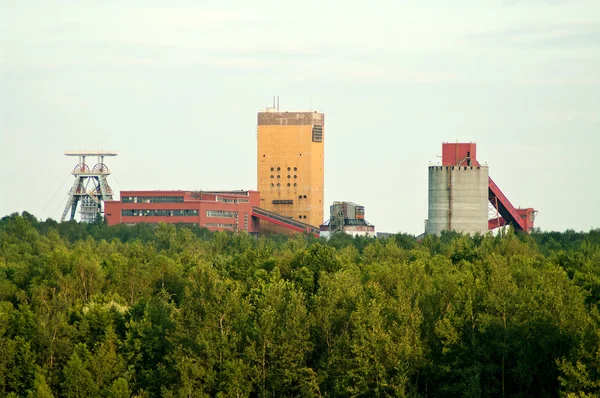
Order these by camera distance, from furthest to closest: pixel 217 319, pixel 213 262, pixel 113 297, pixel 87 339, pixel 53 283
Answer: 1. pixel 213 262
2. pixel 53 283
3. pixel 113 297
4. pixel 87 339
5. pixel 217 319

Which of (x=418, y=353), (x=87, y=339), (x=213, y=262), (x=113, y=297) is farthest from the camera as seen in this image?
(x=213, y=262)

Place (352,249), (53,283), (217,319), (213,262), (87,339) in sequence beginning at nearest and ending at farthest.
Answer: (217,319) < (87,339) < (53,283) < (213,262) < (352,249)

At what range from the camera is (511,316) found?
92.2m

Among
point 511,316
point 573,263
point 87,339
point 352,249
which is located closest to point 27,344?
point 87,339

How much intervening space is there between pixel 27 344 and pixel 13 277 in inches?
1663

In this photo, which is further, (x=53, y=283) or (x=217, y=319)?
(x=53, y=283)

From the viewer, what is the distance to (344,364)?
295ft

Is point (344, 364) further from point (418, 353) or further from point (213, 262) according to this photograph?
point (213, 262)

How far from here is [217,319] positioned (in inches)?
3789

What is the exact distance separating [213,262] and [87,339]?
2238 inches

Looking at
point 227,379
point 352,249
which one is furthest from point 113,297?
point 352,249

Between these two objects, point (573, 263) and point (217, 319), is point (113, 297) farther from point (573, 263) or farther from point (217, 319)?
point (573, 263)

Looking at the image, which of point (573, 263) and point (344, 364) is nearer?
point (344, 364)

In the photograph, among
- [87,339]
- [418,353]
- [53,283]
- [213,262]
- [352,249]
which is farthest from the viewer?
[352,249]
